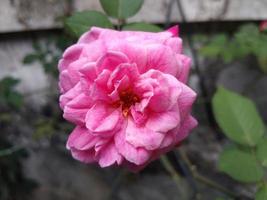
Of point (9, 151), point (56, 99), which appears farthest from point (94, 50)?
point (56, 99)

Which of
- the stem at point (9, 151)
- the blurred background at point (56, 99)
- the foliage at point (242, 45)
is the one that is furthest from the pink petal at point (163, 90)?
the stem at point (9, 151)

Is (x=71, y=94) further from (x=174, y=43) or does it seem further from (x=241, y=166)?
(x=241, y=166)

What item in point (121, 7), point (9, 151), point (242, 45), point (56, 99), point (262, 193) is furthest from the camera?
point (56, 99)

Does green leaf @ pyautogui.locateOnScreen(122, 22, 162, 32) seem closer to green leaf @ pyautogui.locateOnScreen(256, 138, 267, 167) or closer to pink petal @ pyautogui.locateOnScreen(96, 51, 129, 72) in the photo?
pink petal @ pyautogui.locateOnScreen(96, 51, 129, 72)

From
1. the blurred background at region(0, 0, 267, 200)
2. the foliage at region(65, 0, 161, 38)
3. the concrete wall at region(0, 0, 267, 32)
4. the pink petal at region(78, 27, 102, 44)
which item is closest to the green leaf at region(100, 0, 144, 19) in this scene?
the foliage at region(65, 0, 161, 38)

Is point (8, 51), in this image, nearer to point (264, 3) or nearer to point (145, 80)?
point (264, 3)

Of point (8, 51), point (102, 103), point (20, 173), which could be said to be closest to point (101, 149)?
point (102, 103)
